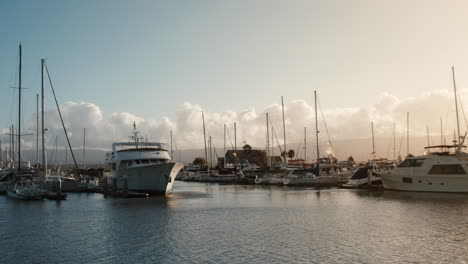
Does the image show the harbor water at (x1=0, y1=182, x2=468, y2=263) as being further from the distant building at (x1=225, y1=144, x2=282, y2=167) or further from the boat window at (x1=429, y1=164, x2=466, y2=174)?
the distant building at (x1=225, y1=144, x2=282, y2=167)

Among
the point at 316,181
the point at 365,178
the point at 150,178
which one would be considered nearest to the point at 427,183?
the point at 365,178

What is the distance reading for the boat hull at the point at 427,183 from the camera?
4709 cm

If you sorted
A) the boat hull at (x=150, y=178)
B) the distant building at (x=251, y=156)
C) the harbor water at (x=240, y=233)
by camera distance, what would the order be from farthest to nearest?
the distant building at (x=251, y=156)
the boat hull at (x=150, y=178)
the harbor water at (x=240, y=233)

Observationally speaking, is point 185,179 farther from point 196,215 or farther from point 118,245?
point 118,245

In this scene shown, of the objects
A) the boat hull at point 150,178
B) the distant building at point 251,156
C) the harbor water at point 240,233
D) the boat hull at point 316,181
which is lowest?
the harbor water at point 240,233

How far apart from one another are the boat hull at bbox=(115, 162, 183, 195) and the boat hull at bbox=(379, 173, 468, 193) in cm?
2775

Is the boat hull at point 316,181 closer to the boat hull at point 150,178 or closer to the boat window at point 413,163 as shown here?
the boat window at point 413,163

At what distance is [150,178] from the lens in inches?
1989

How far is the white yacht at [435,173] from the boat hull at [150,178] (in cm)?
2845

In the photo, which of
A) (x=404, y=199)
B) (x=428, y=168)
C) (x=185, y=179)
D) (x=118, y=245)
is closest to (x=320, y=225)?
(x=118, y=245)

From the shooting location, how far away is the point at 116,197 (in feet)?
173

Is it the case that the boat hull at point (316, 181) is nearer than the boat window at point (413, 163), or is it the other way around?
the boat window at point (413, 163)

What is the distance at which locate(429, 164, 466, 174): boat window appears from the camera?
4722 cm

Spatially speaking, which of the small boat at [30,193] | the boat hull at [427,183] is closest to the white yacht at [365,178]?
the boat hull at [427,183]
